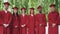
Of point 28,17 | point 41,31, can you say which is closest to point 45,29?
point 41,31

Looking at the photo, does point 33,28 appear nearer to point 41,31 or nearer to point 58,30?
point 41,31

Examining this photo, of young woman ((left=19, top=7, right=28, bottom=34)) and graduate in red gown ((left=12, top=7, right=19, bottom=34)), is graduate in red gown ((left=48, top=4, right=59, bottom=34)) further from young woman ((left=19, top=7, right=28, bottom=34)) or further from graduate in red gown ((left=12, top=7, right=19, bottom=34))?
graduate in red gown ((left=12, top=7, right=19, bottom=34))

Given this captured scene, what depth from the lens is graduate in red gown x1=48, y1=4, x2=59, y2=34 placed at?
4198 millimetres

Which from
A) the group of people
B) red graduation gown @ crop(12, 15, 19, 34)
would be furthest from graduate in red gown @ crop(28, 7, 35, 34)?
red graduation gown @ crop(12, 15, 19, 34)

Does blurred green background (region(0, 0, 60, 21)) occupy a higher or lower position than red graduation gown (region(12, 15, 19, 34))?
higher

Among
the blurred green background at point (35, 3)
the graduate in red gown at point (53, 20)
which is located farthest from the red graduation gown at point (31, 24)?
the graduate in red gown at point (53, 20)

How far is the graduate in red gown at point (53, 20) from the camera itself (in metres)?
4.20

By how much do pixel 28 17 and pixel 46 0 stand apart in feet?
1.49

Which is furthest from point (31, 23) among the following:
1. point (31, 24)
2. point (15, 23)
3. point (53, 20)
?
point (53, 20)

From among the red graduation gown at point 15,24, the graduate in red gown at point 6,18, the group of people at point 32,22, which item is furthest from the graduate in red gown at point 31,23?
the graduate in red gown at point 6,18

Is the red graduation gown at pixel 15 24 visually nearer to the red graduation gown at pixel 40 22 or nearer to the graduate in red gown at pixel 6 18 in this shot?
the graduate in red gown at pixel 6 18

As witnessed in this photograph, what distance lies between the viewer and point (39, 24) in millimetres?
4223

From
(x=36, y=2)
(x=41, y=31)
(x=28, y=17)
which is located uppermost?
(x=36, y=2)

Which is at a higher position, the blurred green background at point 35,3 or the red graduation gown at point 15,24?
the blurred green background at point 35,3
